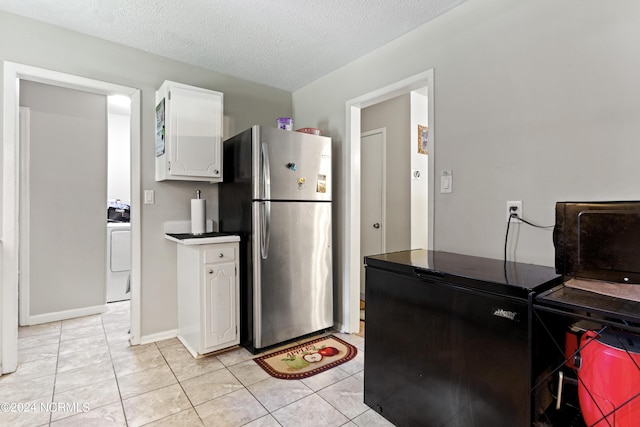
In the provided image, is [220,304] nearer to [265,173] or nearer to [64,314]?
[265,173]

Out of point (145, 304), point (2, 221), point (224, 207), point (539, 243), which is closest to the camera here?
point (539, 243)

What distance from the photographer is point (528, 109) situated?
1719 millimetres

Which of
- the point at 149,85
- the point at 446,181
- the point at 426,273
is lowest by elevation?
the point at 426,273

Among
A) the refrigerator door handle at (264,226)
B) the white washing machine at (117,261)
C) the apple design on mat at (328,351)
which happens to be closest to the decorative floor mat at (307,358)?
the apple design on mat at (328,351)

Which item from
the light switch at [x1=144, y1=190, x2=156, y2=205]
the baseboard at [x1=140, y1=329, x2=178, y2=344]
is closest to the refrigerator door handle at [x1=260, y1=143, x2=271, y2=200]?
the light switch at [x1=144, y1=190, x2=156, y2=205]

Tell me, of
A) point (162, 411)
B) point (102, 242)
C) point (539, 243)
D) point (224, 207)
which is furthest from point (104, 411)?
point (539, 243)

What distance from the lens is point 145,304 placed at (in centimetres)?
268

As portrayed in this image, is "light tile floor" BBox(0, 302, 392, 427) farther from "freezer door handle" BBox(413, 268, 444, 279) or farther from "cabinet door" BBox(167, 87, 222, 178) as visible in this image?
"cabinet door" BBox(167, 87, 222, 178)

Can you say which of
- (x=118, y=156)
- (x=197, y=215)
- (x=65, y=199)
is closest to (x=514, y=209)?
(x=197, y=215)

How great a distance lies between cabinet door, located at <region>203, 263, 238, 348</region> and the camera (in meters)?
2.37

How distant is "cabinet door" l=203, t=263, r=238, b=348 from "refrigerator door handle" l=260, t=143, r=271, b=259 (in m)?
0.31

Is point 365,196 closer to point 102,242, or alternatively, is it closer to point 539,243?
point 539,243

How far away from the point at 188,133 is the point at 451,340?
2.36 m

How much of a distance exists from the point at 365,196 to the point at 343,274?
1299 millimetres
